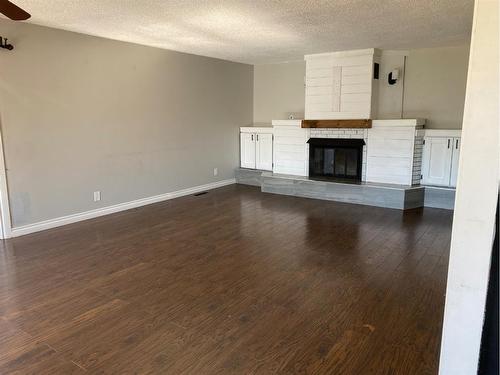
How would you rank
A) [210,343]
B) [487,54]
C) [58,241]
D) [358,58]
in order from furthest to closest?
[358,58], [58,241], [210,343], [487,54]

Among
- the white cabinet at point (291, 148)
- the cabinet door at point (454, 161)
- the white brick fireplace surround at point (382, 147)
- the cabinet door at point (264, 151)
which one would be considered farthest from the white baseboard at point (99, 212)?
the cabinet door at point (454, 161)

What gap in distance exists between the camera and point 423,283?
3.03 metres

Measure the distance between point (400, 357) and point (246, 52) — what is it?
531 centimetres

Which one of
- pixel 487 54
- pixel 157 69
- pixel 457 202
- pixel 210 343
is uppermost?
pixel 157 69

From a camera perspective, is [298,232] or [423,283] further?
[298,232]

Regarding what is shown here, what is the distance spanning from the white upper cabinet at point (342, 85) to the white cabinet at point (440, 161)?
42.9 inches

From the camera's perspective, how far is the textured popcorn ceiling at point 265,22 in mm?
3520

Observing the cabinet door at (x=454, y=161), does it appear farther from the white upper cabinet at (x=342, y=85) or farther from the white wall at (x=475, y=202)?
the white wall at (x=475, y=202)

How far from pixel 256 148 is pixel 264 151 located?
0.20 m

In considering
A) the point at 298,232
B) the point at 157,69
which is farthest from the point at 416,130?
the point at 157,69

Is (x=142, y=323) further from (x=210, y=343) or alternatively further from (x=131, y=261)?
(x=131, y=261)

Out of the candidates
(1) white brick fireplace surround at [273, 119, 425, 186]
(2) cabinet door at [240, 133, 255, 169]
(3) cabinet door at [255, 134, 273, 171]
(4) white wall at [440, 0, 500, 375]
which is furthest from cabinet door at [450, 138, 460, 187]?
(4) white wall at [440, 0, 500, 375]

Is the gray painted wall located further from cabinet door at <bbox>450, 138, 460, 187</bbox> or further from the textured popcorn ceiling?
cabinet door at <bbox>450, 138, 460, 187</bbox>

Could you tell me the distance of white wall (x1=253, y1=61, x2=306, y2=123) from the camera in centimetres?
732
